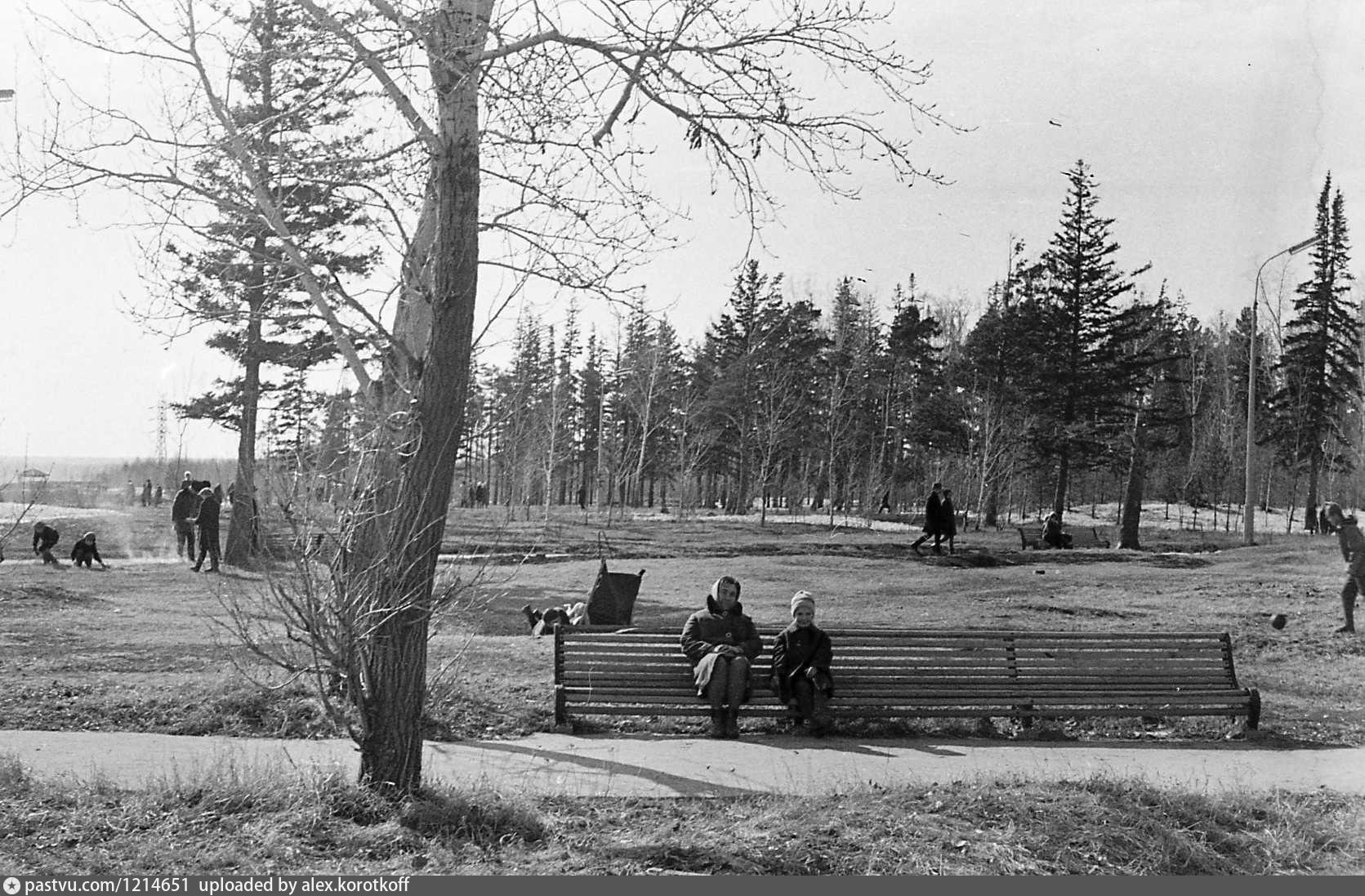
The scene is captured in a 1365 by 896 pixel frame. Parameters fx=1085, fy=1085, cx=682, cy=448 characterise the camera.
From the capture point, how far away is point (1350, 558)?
13.7 metres

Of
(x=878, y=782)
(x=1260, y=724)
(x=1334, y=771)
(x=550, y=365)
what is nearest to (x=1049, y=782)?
(x=878, y=782)

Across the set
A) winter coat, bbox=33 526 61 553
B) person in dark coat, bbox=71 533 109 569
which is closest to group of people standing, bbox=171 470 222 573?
person in dark coat, bbox=71 533 109 569

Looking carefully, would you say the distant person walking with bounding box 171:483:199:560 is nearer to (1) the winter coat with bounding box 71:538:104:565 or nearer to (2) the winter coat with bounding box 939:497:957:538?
(1) the winter coat with bounding box 71:538:104:565

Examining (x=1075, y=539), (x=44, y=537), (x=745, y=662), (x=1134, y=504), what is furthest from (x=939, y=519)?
(x=44, y=537)

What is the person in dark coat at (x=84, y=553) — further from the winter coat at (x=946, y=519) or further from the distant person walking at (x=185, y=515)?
the winter coat at (x=946, y=519)

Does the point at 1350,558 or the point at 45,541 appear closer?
the point at 1350,558

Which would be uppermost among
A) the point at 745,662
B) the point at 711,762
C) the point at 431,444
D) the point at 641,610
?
the point at 431,444

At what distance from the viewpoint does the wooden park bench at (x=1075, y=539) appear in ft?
93.6

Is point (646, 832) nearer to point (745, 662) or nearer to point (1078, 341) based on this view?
point (745, 662)

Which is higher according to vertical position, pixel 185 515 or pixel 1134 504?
pixel 1134 504

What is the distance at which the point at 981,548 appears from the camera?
91.8 feet

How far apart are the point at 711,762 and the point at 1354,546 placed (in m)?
10.5

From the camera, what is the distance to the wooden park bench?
2852 cm

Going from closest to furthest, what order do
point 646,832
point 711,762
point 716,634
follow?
point 646,832
point 711,762
point 716,634
